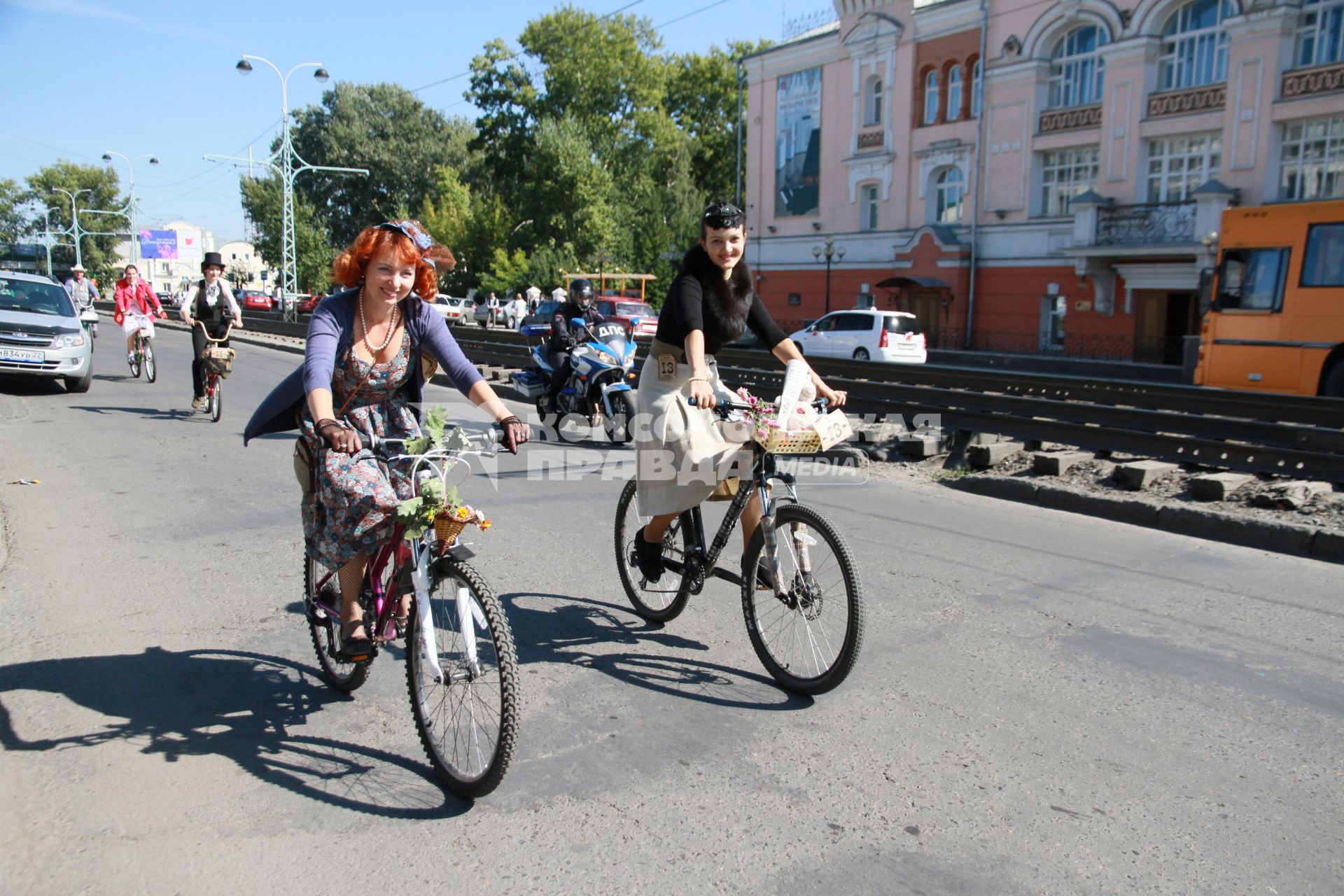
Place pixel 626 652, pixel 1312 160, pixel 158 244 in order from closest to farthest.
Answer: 1. pixel 626 652
2. pixel 1312 160
3. pixel 158 244

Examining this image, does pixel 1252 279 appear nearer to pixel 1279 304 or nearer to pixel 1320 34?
pixel 1279 304

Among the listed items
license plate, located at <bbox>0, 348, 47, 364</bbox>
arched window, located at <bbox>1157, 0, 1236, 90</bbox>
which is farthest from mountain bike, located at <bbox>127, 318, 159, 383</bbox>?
arched window, located at <bbox>1157, 0, 1236, 90</bbox>

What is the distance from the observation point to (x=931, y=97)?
3872 cm

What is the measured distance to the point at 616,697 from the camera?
4.05 metres

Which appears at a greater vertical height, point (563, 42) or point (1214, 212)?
point (563, 42)

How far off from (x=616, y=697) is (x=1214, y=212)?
31090 millimetres

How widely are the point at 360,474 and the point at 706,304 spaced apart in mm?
1706

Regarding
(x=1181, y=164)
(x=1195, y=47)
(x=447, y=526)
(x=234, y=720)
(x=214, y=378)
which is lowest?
(x=234, y=720)

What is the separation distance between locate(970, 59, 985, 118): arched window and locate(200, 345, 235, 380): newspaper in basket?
3186cm

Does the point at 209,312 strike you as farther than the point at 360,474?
Yes

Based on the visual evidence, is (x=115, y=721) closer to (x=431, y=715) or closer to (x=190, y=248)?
(x=431, y=715)

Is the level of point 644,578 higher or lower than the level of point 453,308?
lower

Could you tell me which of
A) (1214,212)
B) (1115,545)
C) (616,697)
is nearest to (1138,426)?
(1115,545)

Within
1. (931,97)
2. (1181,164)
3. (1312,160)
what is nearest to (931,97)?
(931,97)
